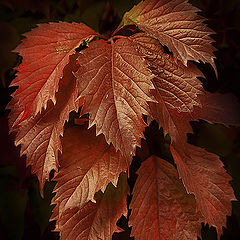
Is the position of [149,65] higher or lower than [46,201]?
higher

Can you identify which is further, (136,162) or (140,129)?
(136,162)

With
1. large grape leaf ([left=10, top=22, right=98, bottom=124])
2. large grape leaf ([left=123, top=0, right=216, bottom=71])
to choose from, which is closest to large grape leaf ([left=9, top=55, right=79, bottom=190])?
large grape leaf ([left=10, top=22, right=98, bottom=124])

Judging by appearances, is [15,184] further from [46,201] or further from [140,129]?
[140,129]

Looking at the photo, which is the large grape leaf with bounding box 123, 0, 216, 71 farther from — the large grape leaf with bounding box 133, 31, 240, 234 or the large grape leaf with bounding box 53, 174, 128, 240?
the large grape leaf with bounding box 53, 174, 128, 240

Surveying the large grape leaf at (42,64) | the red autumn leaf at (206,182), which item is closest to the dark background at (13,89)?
the red autumn leaf at (206,182)

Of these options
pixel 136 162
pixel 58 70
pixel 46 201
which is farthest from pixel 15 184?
pixel 58 70

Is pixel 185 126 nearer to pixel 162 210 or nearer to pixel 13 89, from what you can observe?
pixel 162 210
